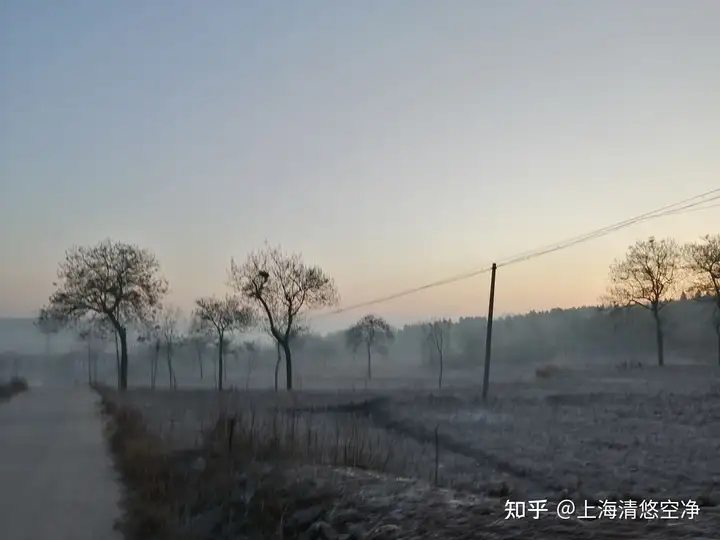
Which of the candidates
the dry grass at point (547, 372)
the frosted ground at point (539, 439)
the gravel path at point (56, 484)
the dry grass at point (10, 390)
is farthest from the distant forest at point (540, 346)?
the gravel path at point (56, 484)

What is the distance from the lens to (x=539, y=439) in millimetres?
22672

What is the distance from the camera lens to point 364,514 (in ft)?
28.2

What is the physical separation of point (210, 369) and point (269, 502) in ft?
517

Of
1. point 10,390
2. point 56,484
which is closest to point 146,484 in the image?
point 56,484

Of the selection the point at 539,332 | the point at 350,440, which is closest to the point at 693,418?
the point at 350,440

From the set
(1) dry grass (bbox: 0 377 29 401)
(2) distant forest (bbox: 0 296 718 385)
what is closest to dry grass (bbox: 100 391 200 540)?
(1) dry grass (bbox: 0 377 29 401)

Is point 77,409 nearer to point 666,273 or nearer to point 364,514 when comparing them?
point 364,514

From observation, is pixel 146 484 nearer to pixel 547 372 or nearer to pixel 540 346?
pixel 547 372

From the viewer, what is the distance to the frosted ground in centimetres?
1236

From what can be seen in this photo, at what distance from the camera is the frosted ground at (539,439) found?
40.5 feet

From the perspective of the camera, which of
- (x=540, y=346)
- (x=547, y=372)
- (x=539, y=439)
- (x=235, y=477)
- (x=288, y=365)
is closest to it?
(x=235, y=477)

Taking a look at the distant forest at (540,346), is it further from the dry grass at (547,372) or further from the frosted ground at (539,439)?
the frosted ground at (539,439)

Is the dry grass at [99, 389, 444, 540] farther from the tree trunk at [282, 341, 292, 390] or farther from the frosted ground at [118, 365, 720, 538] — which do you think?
the tree trunk at [282, 341, 292, 390]

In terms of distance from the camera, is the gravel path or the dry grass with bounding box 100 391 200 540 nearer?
the dry grass with bounding box 100 391 200 540
